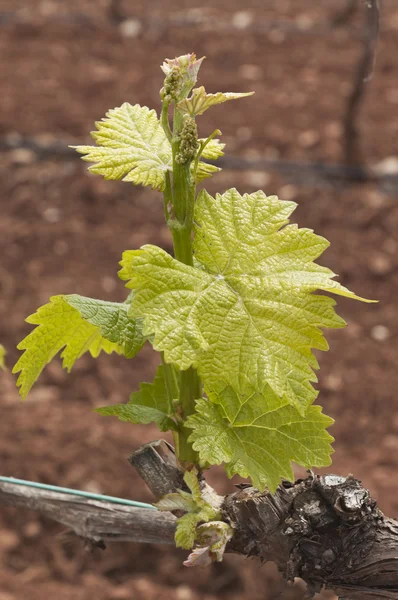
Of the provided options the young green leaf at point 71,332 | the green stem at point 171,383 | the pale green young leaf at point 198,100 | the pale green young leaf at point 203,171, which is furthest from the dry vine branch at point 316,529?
the pale green young leaf at point 198,100

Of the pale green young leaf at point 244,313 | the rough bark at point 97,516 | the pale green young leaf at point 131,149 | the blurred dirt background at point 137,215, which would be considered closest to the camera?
the pale green young leaf at point 244,313

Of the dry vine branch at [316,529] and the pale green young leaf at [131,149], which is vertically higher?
the pale green young leaf at [131,149]

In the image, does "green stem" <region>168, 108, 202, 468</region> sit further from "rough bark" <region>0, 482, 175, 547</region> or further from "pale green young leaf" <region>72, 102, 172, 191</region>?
"rough bark" <region>0, 482, 175, 547</region>

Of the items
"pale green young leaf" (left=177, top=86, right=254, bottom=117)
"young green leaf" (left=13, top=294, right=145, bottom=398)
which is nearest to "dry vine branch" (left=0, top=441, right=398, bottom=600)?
"young green leaf" (left=13, top=294, right=145, bottom=398)

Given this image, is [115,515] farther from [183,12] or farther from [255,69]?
[183,12]

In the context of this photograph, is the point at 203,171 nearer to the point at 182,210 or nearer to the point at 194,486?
the point at 182,210

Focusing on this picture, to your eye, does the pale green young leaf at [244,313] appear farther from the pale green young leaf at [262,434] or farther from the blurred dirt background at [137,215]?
the blurred dirt background at [137,215]

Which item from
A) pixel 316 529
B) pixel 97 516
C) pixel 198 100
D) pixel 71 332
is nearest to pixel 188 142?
pixel 198 100

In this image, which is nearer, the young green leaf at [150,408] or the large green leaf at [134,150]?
the large green leaf at [134,150]
